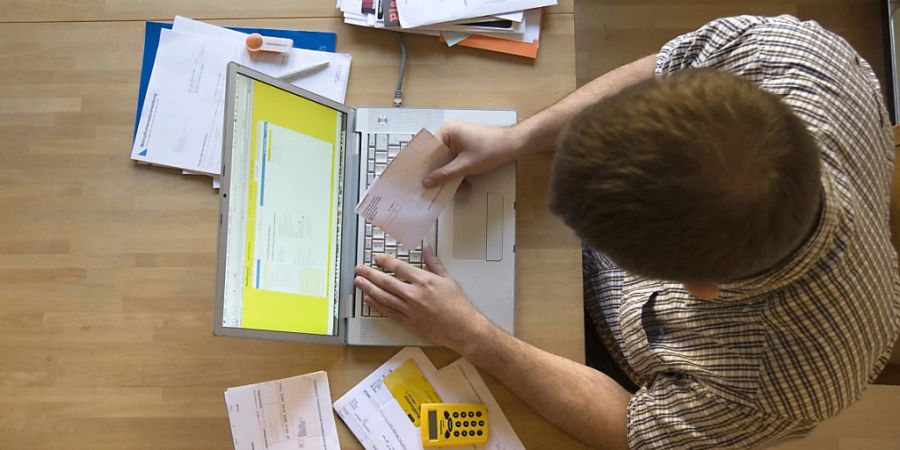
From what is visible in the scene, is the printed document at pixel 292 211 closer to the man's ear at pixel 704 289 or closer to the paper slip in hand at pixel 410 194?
the paper slip in hand at pixel 410 194

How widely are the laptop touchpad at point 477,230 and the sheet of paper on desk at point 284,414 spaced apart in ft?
1.00

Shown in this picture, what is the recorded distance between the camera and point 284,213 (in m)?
0.93

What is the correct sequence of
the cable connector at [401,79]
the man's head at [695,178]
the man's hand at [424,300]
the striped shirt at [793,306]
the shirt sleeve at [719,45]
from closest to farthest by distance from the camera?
the man's head at [695,178], the striped shirt at [793,306], the shirt sleeve at [719,45], the man's hand at [424,300], the cable connector at [401,79]

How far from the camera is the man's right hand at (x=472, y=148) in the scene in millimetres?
1009

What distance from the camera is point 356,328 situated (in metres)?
1.01

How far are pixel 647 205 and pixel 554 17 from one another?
23.7 inches

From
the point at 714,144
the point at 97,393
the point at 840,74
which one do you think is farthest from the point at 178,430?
the point at 840,74

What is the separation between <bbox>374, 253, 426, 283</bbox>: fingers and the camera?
1.00m

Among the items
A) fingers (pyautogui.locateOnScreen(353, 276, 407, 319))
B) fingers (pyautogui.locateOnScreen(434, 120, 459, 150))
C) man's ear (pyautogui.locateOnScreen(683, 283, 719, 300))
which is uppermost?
fingers (pyautogui.locateOnScreen(434, 120, 459, 150))

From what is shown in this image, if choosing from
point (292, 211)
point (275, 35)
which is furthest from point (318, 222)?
point (275, 35)

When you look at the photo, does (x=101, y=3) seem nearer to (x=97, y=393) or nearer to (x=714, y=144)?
(x=97, y=393)

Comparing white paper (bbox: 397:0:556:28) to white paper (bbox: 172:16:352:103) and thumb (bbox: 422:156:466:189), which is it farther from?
thumb (bbox: 422:156:466:189)

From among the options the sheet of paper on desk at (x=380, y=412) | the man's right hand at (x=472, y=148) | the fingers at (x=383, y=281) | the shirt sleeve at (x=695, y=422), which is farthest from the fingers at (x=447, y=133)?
the shirt sleeve at (x=695, y=422)

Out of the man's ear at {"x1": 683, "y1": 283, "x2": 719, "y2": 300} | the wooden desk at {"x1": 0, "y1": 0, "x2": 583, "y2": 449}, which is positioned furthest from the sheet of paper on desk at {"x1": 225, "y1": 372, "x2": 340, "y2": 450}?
the man's ear at {"x1": 683, "y1": 283, "x2": 719, "y2": 300}
